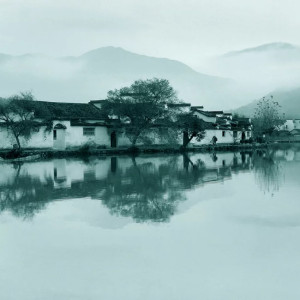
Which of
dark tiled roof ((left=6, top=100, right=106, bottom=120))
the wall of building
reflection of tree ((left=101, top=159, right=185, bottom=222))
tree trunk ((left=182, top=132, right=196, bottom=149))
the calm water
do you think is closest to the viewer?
the calm water

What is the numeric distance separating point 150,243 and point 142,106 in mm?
29742

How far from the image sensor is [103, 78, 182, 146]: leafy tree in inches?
1460

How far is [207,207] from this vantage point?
11.3 metres

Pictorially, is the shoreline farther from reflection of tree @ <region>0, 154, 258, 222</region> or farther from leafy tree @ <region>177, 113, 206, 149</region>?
reflection of tree @ <region>0, 154, 258, 222</region>

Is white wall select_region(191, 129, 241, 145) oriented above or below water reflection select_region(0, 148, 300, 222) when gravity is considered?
above

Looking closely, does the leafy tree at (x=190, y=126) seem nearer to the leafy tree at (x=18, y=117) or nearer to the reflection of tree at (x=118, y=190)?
the leafy tree at (x=18, y=117)

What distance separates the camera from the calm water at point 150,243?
234 inches

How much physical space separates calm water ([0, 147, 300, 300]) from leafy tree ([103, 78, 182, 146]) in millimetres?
22349

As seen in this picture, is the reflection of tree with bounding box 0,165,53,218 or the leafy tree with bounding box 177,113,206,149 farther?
the leafy tree with bounding box 177,113,206,149

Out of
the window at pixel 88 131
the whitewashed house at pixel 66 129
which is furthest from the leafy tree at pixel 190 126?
the window at pixel 88 131

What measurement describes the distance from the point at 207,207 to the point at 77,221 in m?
3.25

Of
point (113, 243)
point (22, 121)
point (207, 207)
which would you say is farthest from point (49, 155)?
point (113, 243)

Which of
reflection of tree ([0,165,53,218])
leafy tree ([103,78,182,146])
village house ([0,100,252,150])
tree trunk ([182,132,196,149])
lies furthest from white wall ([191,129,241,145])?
reflection of tree ([0,165,53,218])

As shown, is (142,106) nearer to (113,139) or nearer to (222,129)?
(113,139)
